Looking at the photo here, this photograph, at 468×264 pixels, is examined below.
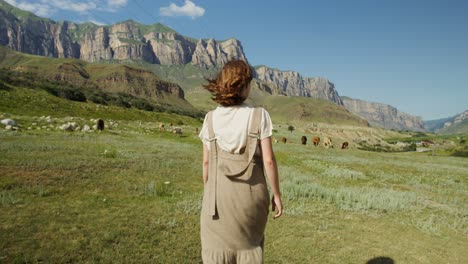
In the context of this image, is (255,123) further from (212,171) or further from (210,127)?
(212,171)

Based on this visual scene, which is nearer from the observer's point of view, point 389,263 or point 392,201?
point 389,263

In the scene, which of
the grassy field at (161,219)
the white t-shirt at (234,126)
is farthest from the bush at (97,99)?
the white t-shirt at (234,126)

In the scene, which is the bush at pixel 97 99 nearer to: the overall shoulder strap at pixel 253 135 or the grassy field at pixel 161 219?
the grassy field at pixel 161 219

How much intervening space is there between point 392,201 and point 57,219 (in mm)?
12574

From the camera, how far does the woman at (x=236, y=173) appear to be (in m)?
3.76

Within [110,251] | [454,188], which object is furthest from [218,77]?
[454,188]

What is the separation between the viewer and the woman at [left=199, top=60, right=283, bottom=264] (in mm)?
3764

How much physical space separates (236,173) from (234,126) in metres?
0.60

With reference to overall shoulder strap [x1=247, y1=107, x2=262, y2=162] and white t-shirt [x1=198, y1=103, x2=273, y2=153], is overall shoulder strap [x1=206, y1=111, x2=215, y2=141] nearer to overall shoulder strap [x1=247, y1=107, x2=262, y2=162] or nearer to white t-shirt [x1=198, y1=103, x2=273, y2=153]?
white t-shirt [x1=198, y1=103, x2=273, y2=153]

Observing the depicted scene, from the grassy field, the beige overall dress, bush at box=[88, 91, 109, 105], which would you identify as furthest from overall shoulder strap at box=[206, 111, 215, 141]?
bush at box=[88, 91, 109, 105]

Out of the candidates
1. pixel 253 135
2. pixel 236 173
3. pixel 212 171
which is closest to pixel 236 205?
pixel 236 173

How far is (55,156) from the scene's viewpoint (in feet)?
50.9

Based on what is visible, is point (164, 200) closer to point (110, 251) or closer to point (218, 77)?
point (110, 251)

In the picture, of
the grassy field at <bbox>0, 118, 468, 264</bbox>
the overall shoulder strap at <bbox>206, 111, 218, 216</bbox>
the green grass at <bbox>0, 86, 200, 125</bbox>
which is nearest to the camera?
the overall shoulder strap at <bbox>206, 111, 218, 216</bbox>
